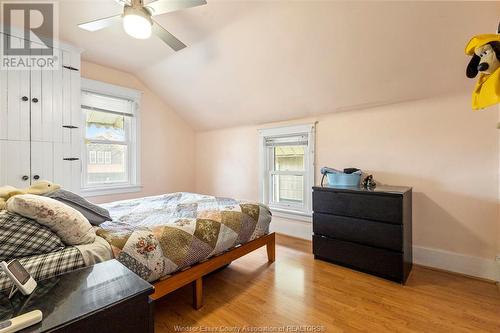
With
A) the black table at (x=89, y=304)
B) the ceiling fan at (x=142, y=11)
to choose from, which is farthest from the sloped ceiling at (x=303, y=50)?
the black table at (x=89, y=304)

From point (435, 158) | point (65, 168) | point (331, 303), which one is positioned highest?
point (435, 158)

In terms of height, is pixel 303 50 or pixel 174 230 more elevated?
pixel 303 50

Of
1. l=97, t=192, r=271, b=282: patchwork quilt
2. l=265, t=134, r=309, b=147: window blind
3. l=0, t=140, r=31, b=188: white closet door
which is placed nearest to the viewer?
l=97, t=192, r=271, b=282: patchwork quilt

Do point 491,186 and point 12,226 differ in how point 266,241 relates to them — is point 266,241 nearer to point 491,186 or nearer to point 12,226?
point 12,226

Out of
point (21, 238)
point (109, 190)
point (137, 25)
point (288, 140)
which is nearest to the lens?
point (21, 238)

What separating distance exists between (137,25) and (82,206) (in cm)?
134

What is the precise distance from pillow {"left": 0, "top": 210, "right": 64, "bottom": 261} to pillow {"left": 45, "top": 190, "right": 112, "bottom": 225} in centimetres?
36

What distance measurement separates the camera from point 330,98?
2.85 metres

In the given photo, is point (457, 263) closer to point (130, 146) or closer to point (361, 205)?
point (361, 205)

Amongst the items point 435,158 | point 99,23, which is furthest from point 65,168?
point 435,158

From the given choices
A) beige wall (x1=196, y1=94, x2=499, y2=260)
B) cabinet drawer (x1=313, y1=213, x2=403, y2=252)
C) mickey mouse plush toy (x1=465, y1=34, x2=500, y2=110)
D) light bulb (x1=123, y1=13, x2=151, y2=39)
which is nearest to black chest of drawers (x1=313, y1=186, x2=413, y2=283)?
cabinet drawer (x1=313, y1=213, x2=403, y2=252)

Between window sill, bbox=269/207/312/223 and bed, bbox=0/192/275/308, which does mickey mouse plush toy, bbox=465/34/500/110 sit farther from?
window sill, bbox=269/207/312/223

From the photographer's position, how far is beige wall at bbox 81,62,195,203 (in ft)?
11.7

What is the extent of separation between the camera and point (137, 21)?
1.65 m
